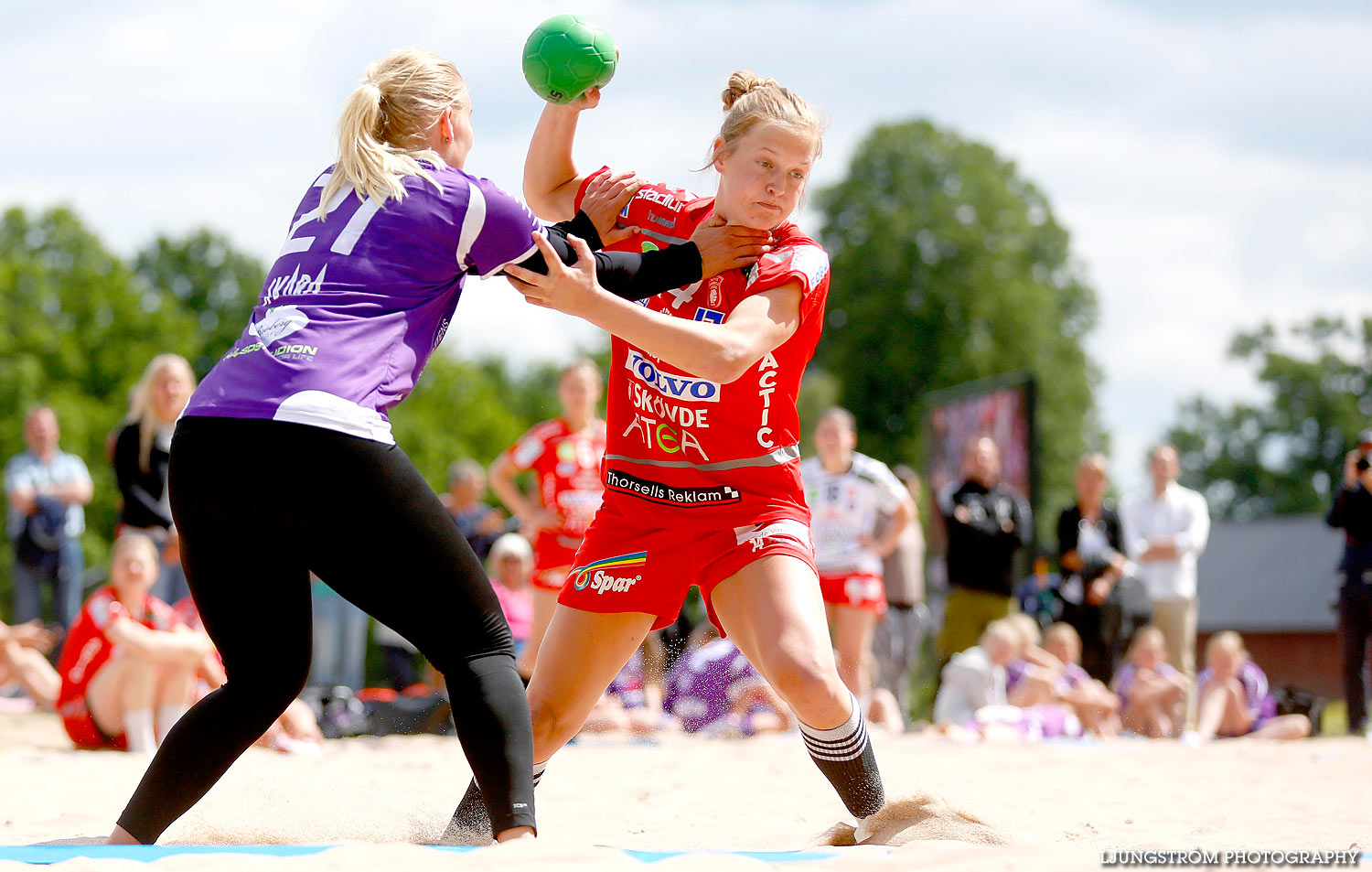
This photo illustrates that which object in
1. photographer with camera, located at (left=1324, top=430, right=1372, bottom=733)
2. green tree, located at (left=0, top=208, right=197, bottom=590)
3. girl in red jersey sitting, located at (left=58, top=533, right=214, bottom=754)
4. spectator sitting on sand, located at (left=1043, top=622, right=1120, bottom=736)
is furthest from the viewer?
green tree, located at (left=0, top=208, right=197, bottom=590)

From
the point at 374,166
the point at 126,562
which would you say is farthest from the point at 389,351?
the point at 126,562

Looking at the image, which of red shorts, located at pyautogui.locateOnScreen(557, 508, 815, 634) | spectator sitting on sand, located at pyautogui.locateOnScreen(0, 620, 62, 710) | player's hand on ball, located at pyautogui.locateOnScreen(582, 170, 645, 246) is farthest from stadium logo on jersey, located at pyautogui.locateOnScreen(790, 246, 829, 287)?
spectator sitting on sand, located at pyautogui.locateOnScreen(0, 620, 62, 710)

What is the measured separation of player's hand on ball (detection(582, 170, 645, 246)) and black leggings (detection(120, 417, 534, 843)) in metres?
0.99

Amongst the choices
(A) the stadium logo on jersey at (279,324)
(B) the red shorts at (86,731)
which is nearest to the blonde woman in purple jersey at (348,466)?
(A) the stadium logo on jersey at (279,324)

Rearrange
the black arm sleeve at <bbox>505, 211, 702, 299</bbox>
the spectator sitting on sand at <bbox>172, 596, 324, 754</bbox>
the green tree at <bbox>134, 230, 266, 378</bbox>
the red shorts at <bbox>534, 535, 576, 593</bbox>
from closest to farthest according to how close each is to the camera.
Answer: the black arm sleeve at <bbox>505, 211, 702, 299</bbox>, the spectator sitting on sand at <bbox>172, 596, 324, 754</bbox>, the red shorts at <bbox>534, 535, 576, 593</bbox>, the green tree at <bbox>134, 230, 266, 378</bbox>

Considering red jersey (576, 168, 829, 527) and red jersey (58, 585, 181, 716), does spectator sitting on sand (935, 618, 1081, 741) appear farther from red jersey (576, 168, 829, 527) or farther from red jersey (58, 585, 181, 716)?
red jersey (576, 168, 829, 527)

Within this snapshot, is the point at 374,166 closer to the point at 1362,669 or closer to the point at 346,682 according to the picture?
the point at 346,682

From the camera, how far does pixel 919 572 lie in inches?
397

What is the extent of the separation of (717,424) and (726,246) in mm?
467

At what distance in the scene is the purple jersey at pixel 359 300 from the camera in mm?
2818

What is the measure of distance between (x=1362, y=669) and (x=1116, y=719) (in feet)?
5.62

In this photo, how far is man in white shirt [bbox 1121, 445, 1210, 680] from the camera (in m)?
9.56

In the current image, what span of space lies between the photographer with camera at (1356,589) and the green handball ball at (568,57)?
723 cm

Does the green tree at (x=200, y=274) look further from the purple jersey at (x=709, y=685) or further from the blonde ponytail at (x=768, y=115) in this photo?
the blonde ponytail at (x=768, y=115)
